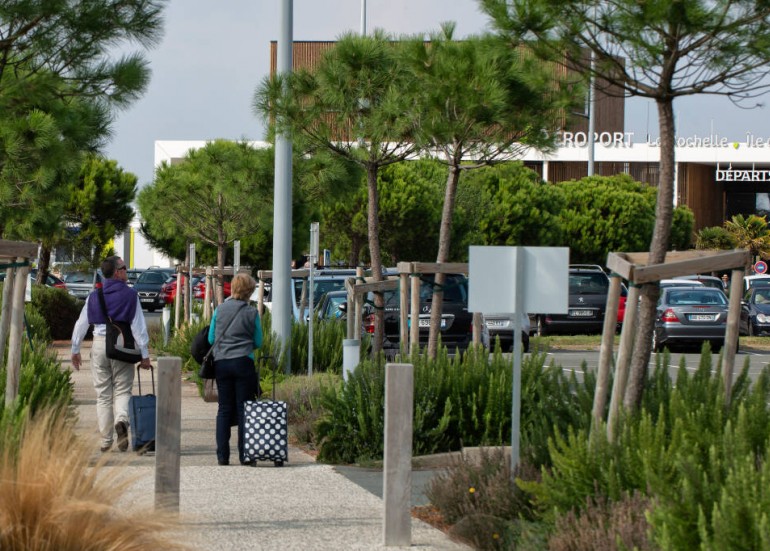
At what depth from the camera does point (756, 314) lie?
111 ft

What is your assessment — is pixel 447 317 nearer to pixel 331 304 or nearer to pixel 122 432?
pixel 331 304

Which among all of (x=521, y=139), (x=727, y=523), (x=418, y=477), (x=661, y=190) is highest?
(x=521, y=139)

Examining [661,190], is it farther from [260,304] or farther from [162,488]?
[260,304]

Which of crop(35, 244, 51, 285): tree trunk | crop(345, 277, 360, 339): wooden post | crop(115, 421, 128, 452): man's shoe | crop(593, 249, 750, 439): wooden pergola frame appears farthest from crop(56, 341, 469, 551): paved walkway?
crop(35, 244, 51, 285): tree trunk

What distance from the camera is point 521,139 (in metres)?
14.4

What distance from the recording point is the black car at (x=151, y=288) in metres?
50.6

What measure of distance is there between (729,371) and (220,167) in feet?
66.2

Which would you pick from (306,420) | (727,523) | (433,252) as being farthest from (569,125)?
(433,252)

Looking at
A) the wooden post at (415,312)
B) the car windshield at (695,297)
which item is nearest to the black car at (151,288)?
the car windshield at (695,297)

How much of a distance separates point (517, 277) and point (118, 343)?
14.8 ft

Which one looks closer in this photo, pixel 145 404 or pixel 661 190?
pixel 661 190

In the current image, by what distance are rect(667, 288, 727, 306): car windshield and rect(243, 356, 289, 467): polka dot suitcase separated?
19679mm

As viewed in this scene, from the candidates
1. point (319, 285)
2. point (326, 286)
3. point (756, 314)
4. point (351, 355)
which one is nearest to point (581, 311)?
point (756, 314)

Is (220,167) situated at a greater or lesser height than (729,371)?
greater
